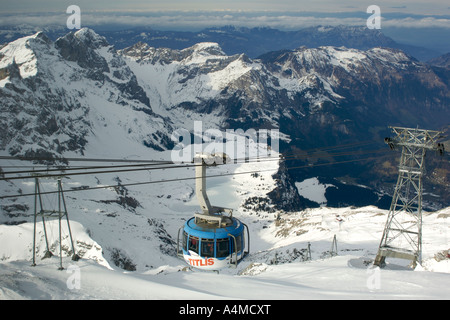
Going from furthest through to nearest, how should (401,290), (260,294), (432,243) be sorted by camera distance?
(432,243)
(401,290)
(260,294)

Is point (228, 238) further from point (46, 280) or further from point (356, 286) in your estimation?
point (46, 280)

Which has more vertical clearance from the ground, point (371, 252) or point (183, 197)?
point (371, 252)

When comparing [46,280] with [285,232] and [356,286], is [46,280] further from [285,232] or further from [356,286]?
[285,232]
